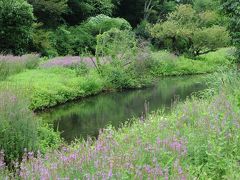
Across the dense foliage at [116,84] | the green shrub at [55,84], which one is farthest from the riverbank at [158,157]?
the green shrub at [55,84]

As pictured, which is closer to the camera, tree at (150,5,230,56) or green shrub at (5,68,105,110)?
green shrub at (5,68,105,110)

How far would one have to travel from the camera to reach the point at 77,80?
18.4m

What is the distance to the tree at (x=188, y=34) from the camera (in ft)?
104

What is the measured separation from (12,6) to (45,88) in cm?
930

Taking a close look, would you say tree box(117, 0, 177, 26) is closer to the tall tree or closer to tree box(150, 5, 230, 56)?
the tall tree

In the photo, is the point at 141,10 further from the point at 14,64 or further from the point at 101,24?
the point at 14,64

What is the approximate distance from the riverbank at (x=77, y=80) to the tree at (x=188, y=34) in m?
4.85

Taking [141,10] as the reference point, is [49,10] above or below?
above

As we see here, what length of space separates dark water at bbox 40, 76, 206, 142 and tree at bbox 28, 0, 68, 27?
465 inches

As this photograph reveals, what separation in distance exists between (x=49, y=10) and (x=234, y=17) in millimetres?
19059

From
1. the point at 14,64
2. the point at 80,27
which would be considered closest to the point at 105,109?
the point at 14,64

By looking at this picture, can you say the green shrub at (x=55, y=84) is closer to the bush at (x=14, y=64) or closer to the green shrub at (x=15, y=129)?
the bush at (x=14, y=64)

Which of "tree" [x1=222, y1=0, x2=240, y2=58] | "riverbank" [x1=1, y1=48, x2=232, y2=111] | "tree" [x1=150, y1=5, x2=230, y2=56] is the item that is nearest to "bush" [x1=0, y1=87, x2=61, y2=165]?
"riverbank" [x1=1, y1=48, x2=232, y2=111]

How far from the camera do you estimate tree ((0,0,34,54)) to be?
23.2 meters
